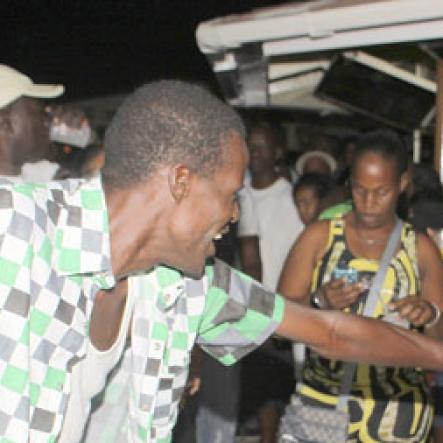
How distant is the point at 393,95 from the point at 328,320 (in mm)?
4556

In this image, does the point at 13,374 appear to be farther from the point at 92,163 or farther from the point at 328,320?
the point at 92,163

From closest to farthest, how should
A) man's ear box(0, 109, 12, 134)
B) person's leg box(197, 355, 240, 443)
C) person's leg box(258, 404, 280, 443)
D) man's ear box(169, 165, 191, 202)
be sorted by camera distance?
man's ear box(169, 165, 191, 202) → man's ear box(0, 109, 12, 134) → person's leg box(197, 355, 240, 443) → person's leg box(258, 404, 280, 443)

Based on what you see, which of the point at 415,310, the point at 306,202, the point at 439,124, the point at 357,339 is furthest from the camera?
Answer: the point at 306,202

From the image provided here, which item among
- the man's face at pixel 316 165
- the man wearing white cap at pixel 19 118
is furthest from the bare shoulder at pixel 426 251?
the man's face at pixel 316 165

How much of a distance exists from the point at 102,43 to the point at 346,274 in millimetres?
8673

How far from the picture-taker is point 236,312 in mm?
2637

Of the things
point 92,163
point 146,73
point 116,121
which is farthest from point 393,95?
point 146,73

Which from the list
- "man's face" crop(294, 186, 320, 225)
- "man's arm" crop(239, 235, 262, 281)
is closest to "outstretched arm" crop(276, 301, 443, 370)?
→ "man's arm" crop(239, 235, 262, 281)

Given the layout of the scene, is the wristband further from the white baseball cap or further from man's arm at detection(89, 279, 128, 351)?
man's arm at detection(89, 279, 128, 351)

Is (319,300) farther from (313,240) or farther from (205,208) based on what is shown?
(205,208)

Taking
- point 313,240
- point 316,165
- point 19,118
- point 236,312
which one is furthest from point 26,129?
point 316,165

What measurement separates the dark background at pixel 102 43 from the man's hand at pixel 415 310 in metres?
7.82

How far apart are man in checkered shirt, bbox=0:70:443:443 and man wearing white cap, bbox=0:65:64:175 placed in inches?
63.1

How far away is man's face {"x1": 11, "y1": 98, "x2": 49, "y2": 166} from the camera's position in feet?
12.8
